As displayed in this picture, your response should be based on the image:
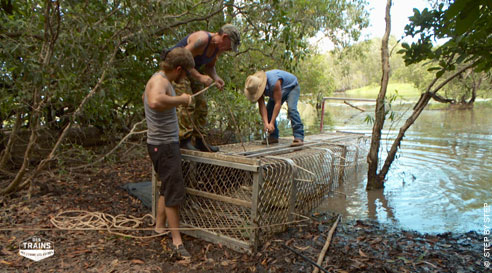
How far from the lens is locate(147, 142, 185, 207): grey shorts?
277 centimetres

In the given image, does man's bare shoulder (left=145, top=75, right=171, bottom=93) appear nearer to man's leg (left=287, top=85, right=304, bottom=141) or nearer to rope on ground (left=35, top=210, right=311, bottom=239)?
rope on ground (left=35, top=210, right=311, bottom=239)

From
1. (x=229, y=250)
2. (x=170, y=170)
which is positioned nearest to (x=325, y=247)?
(x=229, y=250)

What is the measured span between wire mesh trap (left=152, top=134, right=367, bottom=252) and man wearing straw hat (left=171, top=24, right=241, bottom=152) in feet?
0.94

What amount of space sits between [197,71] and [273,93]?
4.08 ft

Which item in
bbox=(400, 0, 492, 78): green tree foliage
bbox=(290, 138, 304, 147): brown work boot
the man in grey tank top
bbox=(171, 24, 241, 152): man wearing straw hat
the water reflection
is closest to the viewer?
bbox=(400, 0, 492, 78): green tree foliage

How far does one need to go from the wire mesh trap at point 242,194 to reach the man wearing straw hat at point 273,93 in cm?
56

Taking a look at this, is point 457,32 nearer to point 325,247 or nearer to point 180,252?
point 325,247

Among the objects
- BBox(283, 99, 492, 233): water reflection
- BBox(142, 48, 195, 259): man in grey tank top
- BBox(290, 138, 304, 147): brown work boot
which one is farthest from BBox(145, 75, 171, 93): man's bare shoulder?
BBox(283, 99, 492, 233): water reflection

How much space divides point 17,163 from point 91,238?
9.74ft

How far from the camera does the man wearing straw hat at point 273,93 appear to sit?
4055 millimetres

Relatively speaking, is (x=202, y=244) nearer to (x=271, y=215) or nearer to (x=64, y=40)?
(x=271, y=215)

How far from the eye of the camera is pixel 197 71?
3279mm

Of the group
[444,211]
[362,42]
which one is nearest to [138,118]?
[444,211]

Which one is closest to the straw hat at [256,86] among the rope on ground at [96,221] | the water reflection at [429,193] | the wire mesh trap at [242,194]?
the wire mesh trap at [242,194]
